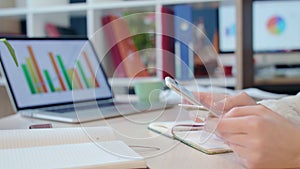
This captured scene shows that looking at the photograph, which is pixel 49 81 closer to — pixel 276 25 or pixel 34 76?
pixel 34 76

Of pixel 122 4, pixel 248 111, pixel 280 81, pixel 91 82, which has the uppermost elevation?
pixel 122 4

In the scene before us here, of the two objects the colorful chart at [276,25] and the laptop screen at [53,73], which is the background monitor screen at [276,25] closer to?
the colorful chart at [276,25]

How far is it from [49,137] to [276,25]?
4.30 ft

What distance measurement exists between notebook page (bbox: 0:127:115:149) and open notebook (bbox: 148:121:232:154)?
134 mm

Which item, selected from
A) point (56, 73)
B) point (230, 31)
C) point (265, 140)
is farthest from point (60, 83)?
point (230, 31)

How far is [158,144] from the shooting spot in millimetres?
616

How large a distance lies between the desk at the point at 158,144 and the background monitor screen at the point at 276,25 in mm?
833

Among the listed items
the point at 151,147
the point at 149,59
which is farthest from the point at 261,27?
the point at 151,147

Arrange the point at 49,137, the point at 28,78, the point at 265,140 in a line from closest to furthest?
the point at 265,140, the point at 49,137, the point at 28,78

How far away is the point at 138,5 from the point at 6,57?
812 mm

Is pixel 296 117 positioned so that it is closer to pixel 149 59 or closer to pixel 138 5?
pixel 149 59

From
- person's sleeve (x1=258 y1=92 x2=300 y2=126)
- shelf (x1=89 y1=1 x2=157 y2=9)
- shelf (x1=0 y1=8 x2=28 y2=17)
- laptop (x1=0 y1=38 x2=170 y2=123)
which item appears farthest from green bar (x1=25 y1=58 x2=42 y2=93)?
shelf (x1=0 y1=8 x2=28 y2=17)

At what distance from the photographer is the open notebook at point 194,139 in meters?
0.56

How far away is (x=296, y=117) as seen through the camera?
0.61 m
